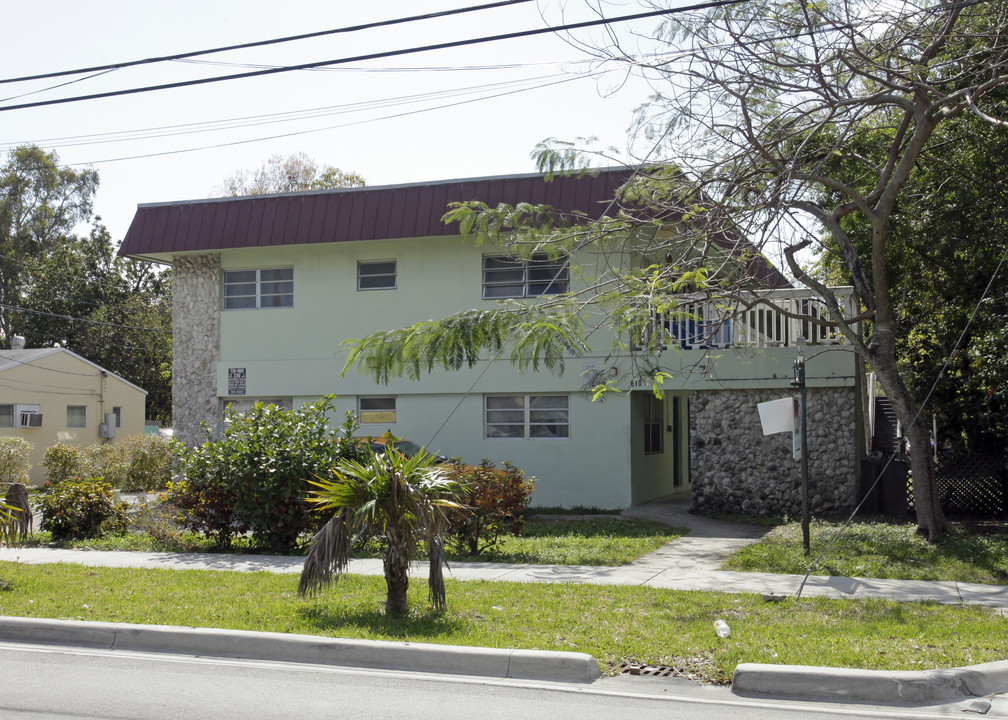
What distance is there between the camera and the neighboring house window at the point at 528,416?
1992cm

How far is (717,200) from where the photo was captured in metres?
14.1

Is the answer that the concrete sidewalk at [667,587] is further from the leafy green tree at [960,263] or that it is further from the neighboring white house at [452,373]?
the leafy green tree at [960,263]

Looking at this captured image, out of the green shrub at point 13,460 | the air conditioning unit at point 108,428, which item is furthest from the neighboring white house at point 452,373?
the air conditioning unit at point 108,428

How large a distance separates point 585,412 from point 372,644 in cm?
1245

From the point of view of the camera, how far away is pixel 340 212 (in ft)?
68.1

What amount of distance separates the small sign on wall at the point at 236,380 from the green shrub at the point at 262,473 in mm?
8422

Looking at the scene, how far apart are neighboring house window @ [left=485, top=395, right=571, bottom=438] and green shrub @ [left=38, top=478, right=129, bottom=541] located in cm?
811

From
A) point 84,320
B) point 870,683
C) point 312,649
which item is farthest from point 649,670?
point 84,320

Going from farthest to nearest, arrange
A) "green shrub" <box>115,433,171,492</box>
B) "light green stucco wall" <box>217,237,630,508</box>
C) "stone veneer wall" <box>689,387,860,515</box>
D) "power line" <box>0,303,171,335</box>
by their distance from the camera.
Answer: "power line" <box>0,303,171,335</box> < "green shrub" <box>115,433,171,492</box> < "light green stucco wall" <box>217,237,630,508</box> < "stone veneer wall" <box>689,387,860,515</box>

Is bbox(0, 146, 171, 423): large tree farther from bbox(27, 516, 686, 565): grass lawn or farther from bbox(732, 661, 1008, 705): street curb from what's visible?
bbox(732, 661, 1008, 705): street curb

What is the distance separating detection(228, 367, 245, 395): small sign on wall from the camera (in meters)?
22.1

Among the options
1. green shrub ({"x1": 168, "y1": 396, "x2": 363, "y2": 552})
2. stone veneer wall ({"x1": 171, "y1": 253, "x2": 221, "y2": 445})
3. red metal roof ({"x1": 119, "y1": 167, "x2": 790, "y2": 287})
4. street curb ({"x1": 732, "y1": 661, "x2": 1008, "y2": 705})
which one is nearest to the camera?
street curb ({"x1": 732, "y1": 661, "x2": 1008, "y2": 705})

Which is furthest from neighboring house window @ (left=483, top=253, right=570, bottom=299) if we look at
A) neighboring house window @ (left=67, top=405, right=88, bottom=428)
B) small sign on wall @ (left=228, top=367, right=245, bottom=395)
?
neighboring house window @ (left=67, top=405, right=88, bottom=428)

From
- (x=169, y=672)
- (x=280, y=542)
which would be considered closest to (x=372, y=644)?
(x=169, y=672)
